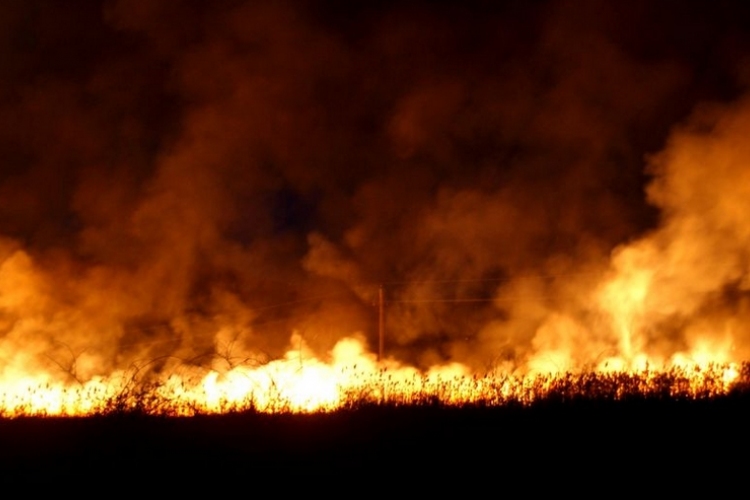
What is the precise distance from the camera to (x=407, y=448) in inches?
241

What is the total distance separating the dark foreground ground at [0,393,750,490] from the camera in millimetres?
5348

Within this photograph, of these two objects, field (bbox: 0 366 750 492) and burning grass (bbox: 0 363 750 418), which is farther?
burning grass (bbox: 0 363 750 418)

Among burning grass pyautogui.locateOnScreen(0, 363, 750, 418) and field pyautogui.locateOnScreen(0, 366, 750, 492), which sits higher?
burning grass pyautogui.locateOnScreen(0, 363, 750, 418)

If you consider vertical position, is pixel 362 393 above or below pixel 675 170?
below

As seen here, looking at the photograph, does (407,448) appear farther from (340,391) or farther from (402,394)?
(340,391)

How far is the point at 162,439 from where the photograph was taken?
6.66 metres

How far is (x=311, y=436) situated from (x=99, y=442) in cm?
168

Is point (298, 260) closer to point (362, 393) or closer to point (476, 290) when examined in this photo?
point (476, 290)

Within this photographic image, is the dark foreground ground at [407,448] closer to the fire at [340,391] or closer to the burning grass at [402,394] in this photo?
the burning grass at [402,394]

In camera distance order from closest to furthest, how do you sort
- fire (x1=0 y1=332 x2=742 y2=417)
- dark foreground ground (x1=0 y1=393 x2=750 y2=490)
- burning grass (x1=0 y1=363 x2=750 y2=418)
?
dark foreground ground (x1=0 y1=393 x2=750 y2=490) → burning grass (x1=0 y1=363 x2=750 y2=418) → fire (x1=0 y1=332 x2=742 y2=417)

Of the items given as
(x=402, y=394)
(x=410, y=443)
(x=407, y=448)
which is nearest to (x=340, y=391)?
(x=402, y=394)

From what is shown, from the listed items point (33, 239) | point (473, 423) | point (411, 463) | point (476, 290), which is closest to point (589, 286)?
point (476, 290)

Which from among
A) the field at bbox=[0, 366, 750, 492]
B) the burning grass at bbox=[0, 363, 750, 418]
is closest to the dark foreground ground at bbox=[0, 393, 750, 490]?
the field at bbox=[0, 366, 750, 492]

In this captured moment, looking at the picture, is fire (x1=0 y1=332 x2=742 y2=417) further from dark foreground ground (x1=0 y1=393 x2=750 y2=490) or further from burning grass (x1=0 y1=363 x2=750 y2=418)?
dark foreground ground (x1=0 y1=393 x2=750 y2=490)
